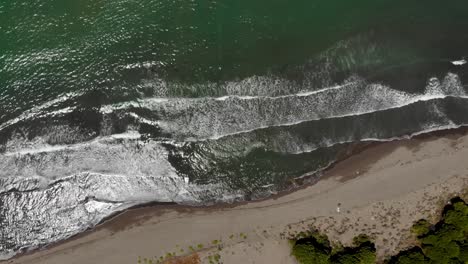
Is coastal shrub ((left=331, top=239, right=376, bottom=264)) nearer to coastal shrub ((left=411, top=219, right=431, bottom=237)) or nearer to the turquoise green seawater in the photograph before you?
coastal shrub ((left=411, top=219, right=431, bottom=237))

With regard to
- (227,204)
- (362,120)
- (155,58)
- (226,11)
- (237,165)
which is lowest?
(227,204)

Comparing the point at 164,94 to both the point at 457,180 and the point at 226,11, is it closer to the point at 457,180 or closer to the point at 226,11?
the point at 226,11

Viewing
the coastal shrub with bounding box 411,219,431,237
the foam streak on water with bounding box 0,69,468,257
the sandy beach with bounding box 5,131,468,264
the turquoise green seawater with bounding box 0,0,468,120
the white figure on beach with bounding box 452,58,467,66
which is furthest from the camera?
the turquoise green seawater with bounding box 0,0,468,120

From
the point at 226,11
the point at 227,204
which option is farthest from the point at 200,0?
the point at 227,204

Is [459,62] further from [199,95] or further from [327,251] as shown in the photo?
[199,95]

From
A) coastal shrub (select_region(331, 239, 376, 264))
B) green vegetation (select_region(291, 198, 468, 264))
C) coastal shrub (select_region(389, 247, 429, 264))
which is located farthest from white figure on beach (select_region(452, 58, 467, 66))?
coastal shrub (select_region(331, 239, 376, 264))
